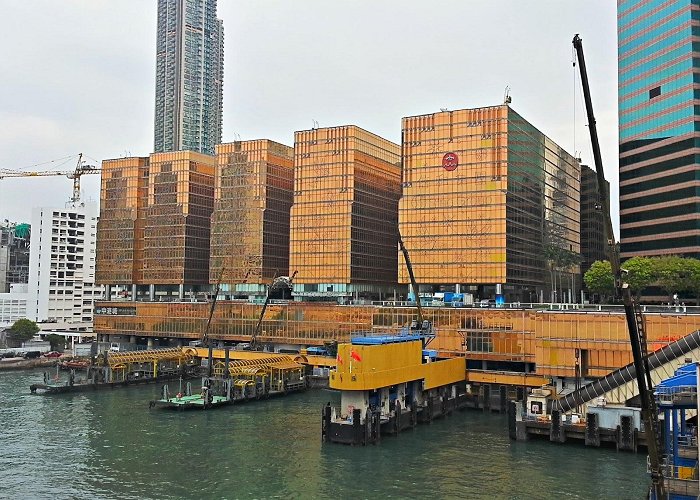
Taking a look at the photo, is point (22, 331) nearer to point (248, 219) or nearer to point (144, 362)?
point (248, 219)

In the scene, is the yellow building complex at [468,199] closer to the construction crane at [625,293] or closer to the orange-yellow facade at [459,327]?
the orange-yellow facade at [459,327]

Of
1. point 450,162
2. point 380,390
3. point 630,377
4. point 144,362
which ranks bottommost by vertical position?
point 144,362

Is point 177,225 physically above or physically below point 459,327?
above

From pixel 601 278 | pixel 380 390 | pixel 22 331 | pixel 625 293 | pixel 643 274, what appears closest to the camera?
pixel 625 293

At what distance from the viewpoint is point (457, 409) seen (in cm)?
10600

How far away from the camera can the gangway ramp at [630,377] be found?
7494 centimetres

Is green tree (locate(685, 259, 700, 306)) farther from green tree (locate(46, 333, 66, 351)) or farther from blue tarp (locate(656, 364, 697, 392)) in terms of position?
green tree (locate(46, 333, 66, 351))

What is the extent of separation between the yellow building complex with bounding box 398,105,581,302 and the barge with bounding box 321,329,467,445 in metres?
51.5

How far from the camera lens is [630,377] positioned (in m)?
78.0

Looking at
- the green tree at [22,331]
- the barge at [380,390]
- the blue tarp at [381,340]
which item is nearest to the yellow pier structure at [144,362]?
the barge at [380,390]

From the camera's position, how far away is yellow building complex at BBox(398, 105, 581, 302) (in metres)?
145

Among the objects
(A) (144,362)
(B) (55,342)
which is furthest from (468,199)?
(B) (55,342)

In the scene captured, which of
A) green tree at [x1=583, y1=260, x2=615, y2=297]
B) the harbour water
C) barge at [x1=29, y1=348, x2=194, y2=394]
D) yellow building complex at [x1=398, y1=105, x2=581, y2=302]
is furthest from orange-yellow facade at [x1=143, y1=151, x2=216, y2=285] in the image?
green tree at [x1=583, y1=260, x2=615, y2=297]

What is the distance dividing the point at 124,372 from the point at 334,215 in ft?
206
